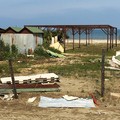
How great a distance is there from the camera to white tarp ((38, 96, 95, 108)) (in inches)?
494

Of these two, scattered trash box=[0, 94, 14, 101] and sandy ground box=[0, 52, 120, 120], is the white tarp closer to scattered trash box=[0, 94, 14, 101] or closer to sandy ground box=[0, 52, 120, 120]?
sandy ground box=[0, 52, 120, 120]

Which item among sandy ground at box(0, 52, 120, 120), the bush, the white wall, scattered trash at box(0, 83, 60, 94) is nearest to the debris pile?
scattered trash at box(0, 83, 60, 94)

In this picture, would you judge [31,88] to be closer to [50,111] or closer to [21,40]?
[50,111]

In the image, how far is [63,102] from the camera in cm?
1295

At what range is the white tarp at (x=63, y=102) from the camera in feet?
41.2

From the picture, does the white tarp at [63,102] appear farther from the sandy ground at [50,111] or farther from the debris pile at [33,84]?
the debris pile at [33,84]

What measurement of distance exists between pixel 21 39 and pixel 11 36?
33.0 inches

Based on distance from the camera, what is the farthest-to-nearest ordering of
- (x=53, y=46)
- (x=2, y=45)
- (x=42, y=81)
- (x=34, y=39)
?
1. (x=53, y=46)
2. (x=34, y=39)
3. (x=2, y=45)
4. (x=42, y=81)

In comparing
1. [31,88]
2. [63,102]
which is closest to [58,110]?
[63,102]

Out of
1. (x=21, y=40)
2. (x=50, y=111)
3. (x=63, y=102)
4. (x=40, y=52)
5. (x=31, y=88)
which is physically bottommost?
(x=50, y=111)

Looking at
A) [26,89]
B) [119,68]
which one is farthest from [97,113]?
[119,68]

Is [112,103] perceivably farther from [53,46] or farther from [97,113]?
[53,46]

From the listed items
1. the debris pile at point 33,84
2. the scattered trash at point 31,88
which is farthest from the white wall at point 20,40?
the scattered trash at point 31,88

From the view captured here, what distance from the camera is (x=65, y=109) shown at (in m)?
12.2
